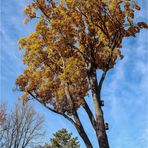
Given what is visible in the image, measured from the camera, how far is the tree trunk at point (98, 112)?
28.0 feet

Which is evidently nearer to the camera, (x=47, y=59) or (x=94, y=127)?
(x=94, y=127)

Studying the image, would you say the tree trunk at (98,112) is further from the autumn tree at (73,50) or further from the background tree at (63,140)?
the background tree at (63,140)

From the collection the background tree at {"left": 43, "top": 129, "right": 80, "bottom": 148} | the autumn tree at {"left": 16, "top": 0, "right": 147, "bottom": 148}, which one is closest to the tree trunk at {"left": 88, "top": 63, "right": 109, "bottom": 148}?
the autumn tree at {"left": 16, "top": 0, "right": 147, "bottom": 148}

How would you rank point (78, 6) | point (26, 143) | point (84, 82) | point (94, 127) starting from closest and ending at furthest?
point (94, 127)
point (78, 6)
point (84, 82)
point (26, 143)

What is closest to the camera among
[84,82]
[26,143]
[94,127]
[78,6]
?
[94,127]

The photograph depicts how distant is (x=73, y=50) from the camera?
35.2 ft

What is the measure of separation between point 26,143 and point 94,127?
15.6m

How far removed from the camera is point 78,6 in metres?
9.77

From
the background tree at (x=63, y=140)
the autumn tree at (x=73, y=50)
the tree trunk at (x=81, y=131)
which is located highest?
the background tree at (x=63, y=140)

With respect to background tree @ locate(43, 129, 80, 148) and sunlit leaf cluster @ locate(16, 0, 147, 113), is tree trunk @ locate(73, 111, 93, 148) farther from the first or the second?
background tree @ locate(43, 129, 80, 148)

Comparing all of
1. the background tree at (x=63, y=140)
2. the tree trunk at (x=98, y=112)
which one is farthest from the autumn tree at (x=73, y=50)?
the background tree at (x=63, y=140)

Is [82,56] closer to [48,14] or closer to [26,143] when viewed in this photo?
[48,14]

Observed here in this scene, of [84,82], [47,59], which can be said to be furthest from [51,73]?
[84,82]

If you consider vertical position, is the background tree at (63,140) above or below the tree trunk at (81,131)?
above
